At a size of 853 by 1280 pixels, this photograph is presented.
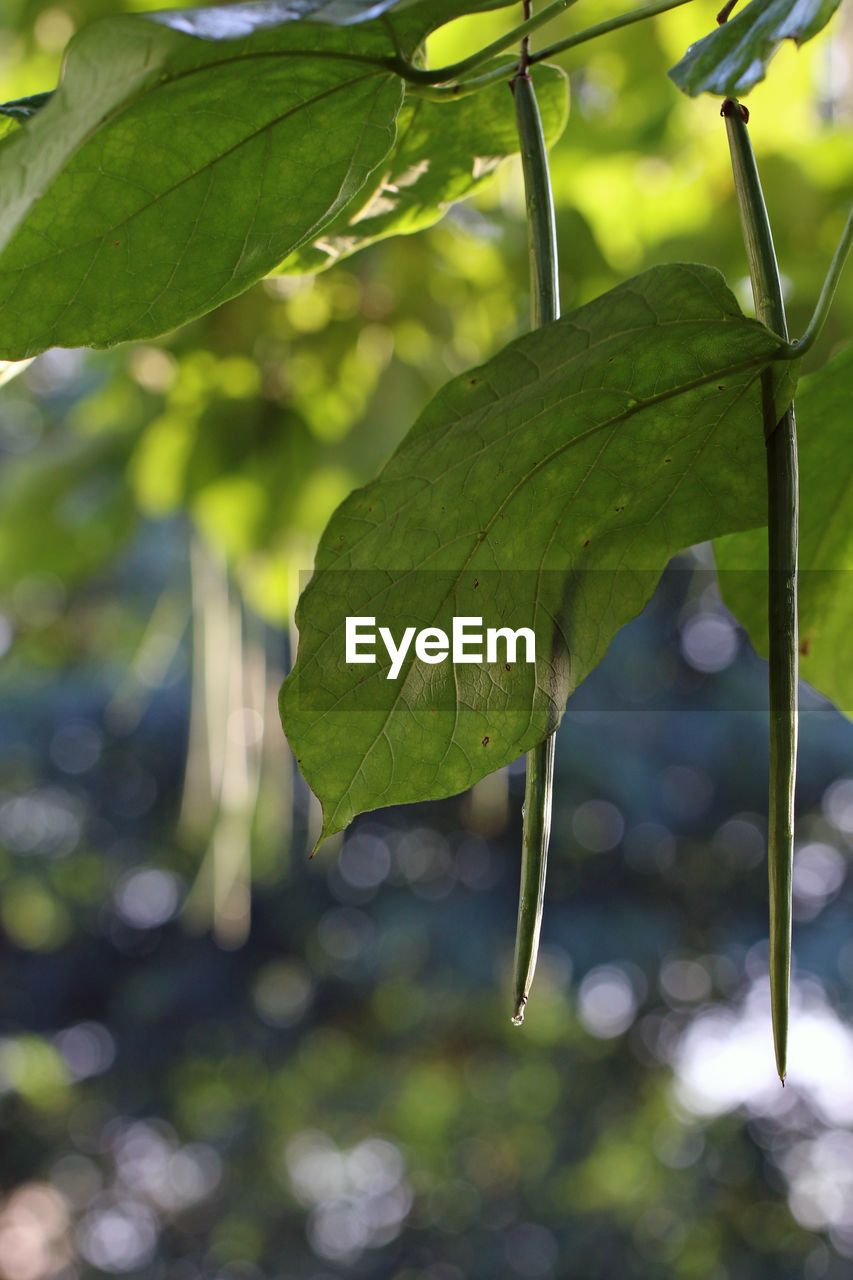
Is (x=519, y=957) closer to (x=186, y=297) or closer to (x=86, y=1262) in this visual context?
(x=186, y=297)

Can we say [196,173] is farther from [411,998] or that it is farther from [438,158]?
[411,998]

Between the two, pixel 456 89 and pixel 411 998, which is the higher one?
pixel 456 89

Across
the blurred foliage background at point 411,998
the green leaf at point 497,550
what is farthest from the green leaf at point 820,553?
the blurred foliage background at point 411,998

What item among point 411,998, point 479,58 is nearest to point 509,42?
point 479,58

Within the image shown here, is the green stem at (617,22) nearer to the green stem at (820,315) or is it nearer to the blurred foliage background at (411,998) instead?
the green stem at (820,315)

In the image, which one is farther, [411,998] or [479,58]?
[411,998]

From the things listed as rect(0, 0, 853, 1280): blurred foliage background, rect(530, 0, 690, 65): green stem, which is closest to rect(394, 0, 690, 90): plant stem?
rect(530, 0, 690, 65): green stem

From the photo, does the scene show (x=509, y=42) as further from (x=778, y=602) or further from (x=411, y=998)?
(x=411, y=998)
